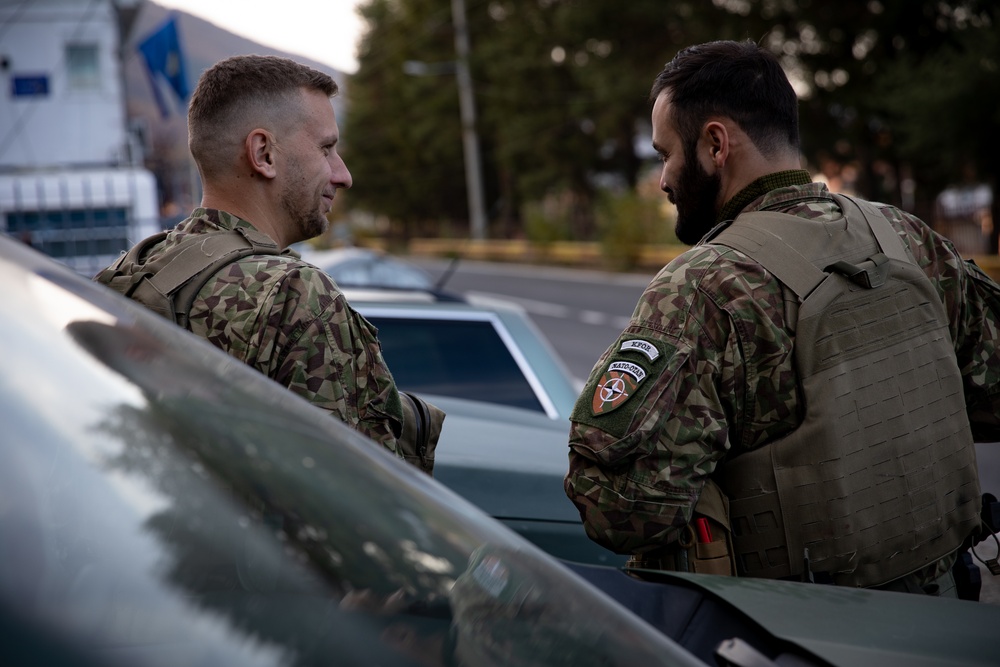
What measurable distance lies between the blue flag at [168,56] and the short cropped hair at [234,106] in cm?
1121

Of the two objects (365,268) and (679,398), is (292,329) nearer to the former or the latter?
(679,398)

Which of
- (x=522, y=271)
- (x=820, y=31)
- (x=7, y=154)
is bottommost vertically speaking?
(x=522, y=271)

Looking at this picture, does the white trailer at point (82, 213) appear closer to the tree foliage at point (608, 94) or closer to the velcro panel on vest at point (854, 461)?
the tree foliage at point (608, 94)

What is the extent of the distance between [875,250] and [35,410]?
175cm

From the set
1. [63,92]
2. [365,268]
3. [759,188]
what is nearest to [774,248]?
[759,188]

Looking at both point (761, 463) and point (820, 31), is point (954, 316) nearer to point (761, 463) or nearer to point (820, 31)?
point (761, 463)

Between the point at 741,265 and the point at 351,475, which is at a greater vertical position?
the point at 741,265

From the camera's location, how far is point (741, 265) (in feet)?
7.00

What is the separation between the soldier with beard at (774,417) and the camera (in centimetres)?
208

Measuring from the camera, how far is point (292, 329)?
2037 millimetres

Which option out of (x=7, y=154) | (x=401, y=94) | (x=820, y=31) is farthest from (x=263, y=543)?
(x=401, y=94)

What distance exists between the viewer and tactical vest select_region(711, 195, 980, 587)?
2.09m

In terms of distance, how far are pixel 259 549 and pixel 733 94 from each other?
5.25ft

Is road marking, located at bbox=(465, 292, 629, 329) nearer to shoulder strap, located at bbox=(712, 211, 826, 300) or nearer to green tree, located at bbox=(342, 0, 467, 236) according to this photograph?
shoulder strap, located at bbox=(712, 211, 826, 300)
